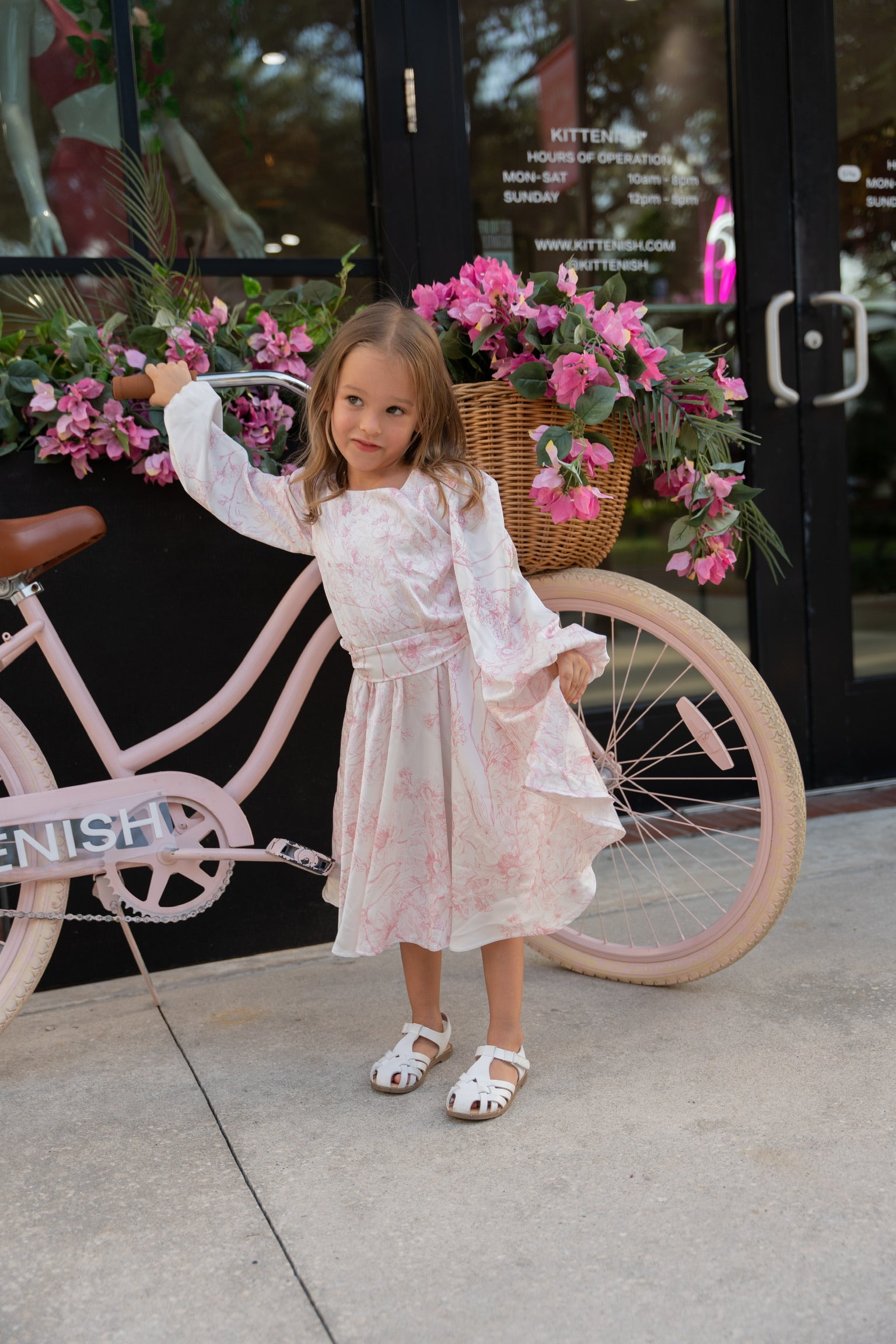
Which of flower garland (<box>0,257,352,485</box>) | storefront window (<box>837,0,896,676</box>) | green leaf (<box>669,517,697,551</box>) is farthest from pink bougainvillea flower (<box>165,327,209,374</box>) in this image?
storefront window (<box>837,0,896,676</box>)

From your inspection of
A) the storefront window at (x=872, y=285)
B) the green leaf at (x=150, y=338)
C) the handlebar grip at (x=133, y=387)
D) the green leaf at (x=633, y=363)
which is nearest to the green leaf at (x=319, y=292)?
the green leaf at (x=150, y=338)

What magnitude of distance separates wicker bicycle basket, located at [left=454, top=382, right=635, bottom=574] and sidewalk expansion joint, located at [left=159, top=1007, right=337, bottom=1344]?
1.03 metres

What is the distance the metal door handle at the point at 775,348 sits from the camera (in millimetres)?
3109

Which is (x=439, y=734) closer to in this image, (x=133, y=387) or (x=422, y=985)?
(x=422, y=985)

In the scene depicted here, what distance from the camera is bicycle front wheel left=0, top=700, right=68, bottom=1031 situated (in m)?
1.95

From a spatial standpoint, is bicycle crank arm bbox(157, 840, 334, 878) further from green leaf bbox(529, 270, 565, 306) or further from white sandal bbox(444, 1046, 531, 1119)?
green leaf bbox(529, 270, 565, 306)

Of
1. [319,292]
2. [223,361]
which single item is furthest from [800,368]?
[223,361]

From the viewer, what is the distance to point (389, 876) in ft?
Answer: 6.13

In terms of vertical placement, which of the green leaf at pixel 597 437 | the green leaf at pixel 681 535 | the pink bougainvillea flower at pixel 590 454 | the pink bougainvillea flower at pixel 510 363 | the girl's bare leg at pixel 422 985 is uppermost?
the pink bougainvillea flower at pixel 510 363

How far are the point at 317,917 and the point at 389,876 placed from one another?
2.30 feet

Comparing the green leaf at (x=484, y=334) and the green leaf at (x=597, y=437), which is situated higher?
the green leaf at (x=484, y=334)

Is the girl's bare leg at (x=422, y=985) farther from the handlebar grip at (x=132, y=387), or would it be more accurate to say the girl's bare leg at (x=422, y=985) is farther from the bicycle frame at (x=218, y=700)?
the handlebar grip at (x=132, y=387)

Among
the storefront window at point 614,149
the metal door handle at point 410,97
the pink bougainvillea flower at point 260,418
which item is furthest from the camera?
the storefront window at point 614,149

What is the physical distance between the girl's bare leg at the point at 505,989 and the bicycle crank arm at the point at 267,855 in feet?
1.08
